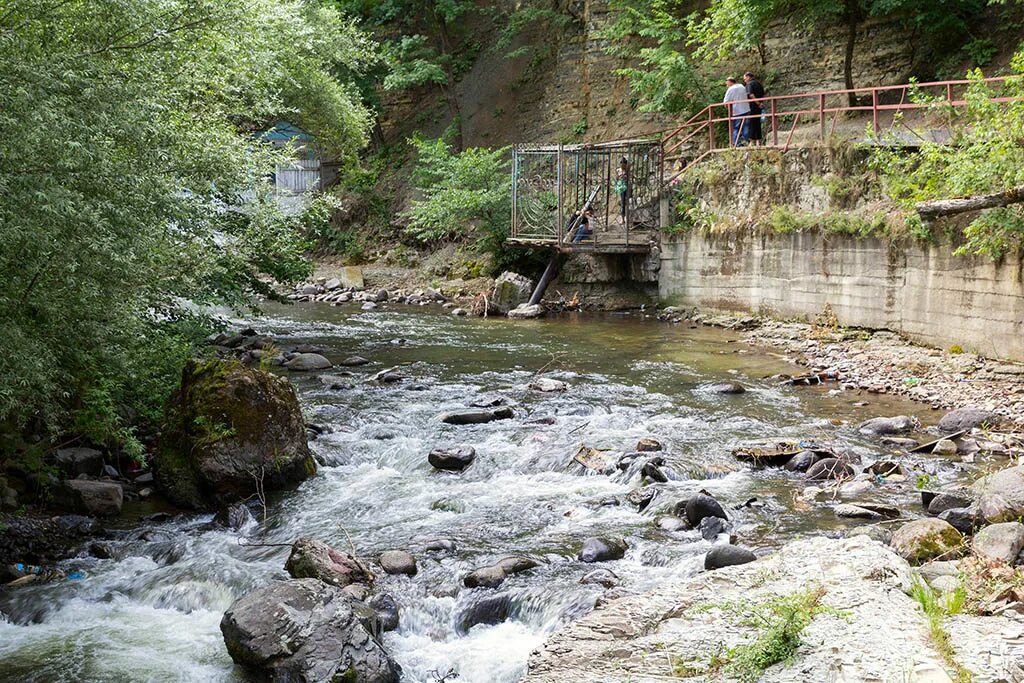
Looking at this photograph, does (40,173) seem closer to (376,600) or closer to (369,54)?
(376,600)

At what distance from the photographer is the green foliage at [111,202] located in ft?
22.3

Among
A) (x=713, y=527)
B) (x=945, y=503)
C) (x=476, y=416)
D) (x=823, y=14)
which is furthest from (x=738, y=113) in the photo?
(x=713, y=527)

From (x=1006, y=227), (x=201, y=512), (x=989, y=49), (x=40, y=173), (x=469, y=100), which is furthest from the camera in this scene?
(x=469, y=100)

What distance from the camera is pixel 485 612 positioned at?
6801 mm

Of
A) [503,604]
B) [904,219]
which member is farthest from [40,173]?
[904,219]

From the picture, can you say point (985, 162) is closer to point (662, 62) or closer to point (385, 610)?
point (385, 610)

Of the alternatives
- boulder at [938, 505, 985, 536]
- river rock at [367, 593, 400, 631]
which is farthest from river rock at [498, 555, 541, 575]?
boulder at [938, 505, 985, 536]

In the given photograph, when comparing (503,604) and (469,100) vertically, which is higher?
(469,100)

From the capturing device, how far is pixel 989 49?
862 inches

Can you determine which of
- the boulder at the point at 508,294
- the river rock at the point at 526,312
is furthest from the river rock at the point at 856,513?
the boulder at the point at 508,294

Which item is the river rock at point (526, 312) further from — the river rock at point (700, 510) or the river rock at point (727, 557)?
the river rock at point (727, 557)

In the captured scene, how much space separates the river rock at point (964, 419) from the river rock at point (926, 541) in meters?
4.19

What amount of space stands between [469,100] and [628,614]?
3146cm

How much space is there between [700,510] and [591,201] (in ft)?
51.0
